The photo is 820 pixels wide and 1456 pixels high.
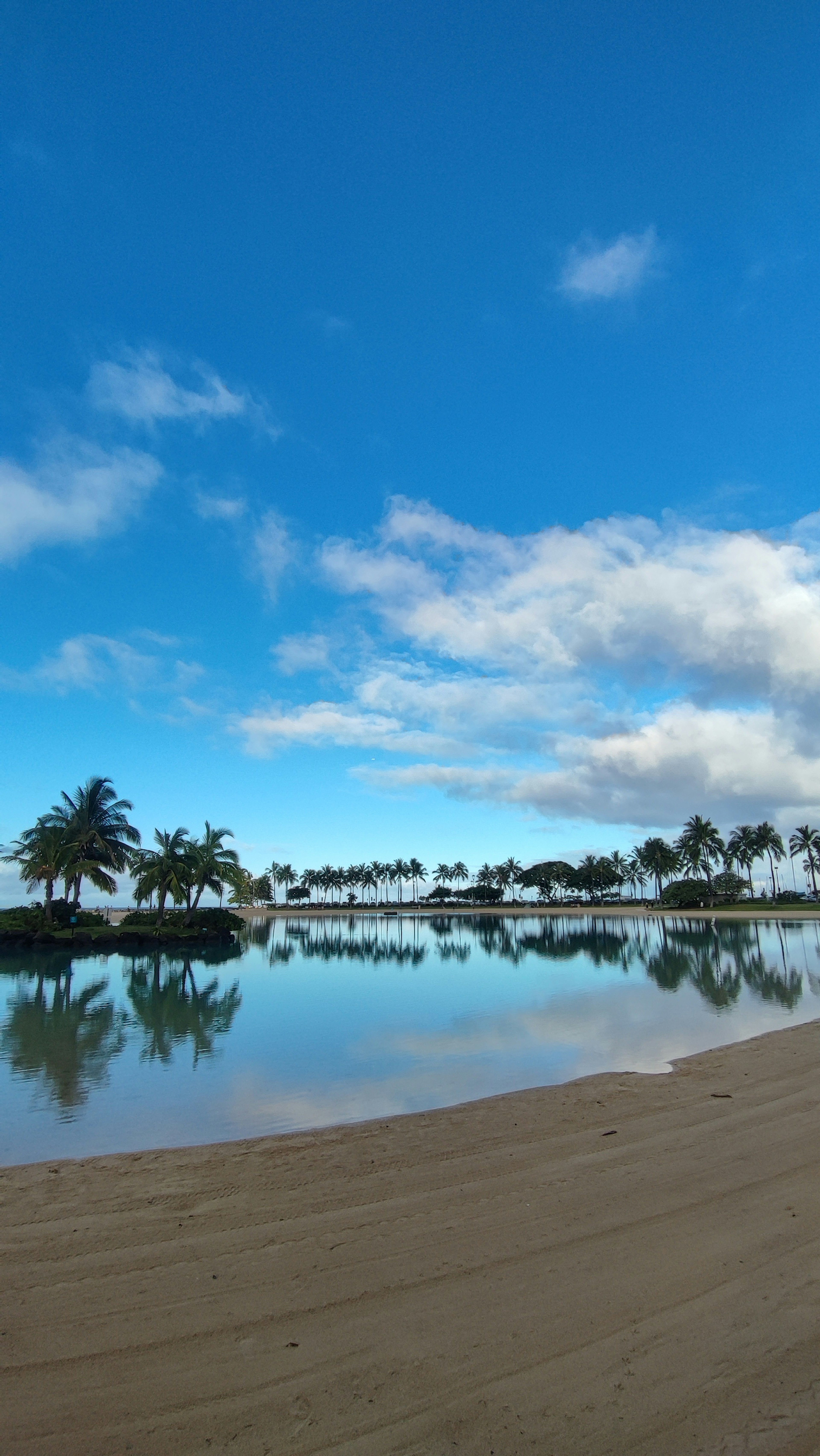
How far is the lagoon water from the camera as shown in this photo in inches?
464

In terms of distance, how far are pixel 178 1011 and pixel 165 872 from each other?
33.5 meters

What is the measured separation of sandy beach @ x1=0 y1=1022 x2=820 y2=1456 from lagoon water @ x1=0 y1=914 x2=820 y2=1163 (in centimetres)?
308

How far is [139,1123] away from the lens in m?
11.1

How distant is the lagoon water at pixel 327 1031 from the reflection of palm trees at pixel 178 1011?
0.39ft

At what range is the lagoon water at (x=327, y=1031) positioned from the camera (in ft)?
38.7

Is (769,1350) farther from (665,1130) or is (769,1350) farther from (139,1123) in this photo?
(139,1123)

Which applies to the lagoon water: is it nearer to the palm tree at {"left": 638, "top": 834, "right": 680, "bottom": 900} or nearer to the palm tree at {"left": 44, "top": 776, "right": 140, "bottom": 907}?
the palm tree at {"left": 44, "top": 776, "right": 140, "bottom": 907}

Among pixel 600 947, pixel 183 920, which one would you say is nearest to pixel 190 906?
pixel 183 920

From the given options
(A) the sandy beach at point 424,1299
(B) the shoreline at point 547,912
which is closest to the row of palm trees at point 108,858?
(B) the shoreline at point 547,912

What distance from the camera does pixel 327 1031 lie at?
19922 millimetres

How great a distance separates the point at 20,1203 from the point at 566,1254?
5.81m

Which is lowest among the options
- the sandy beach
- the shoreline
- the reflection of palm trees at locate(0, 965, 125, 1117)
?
the shoreline

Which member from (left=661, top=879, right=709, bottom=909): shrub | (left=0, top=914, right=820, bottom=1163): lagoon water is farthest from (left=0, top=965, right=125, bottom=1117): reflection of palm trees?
(left=661, top=879, right=709, bottom=909): shrub

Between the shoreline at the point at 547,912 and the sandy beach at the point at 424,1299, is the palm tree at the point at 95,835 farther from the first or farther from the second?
the sandy beach at the point at 424,1299
